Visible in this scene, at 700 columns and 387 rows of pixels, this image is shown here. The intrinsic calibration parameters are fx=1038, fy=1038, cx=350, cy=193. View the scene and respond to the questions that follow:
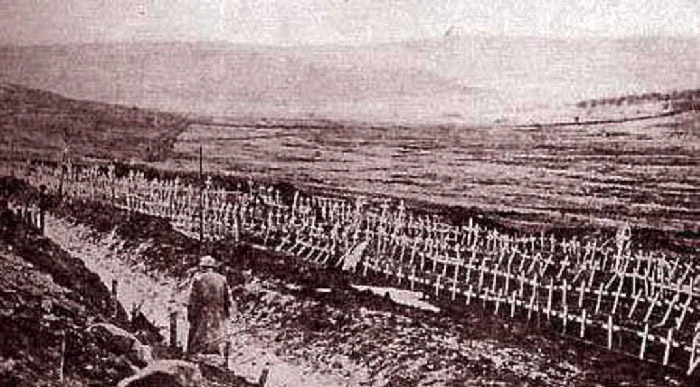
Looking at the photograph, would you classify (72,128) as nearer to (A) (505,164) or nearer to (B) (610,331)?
(A) (505,164)

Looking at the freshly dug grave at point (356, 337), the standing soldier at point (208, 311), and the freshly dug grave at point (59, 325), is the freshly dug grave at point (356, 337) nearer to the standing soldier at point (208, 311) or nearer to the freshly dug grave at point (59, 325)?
the standing soldier at point (208, 311)

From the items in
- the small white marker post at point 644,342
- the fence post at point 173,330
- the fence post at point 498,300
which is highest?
the fence post at point 498,300

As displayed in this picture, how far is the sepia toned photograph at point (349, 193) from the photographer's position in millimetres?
3434

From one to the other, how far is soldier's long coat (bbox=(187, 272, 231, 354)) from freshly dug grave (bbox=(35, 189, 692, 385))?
0.21 feet

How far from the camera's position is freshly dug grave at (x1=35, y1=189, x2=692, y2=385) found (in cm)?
350

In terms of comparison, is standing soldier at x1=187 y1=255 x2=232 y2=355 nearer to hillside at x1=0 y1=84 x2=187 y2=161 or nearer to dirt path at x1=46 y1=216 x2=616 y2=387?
dirt path at x1=46 y1=216 x2=616 y2=387

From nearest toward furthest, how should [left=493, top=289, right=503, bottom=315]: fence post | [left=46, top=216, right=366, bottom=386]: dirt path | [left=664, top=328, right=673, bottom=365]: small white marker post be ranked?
[left=664, top=328, right=673, bottom=365]: small white marker post
[left=493, top=289, right=503, bottom=315]: fence post
[left=46, top=216, right=366, bottom=386]: dirt path

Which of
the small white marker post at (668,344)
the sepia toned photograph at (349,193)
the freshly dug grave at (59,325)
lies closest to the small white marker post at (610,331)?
the sepia toned photograph at (349,193)

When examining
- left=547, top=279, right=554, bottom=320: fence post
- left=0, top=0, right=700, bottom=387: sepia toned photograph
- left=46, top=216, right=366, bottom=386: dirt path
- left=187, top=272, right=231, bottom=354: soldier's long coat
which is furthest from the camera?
left=187, top=272, right=231, bottom=354: soldier's long coat

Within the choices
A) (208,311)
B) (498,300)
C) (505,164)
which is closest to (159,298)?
(208,311)

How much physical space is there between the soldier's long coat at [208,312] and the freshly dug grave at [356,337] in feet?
0.21

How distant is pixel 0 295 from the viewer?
4.19 m

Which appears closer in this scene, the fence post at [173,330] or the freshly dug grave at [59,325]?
the freshly dug grave at [59,325]

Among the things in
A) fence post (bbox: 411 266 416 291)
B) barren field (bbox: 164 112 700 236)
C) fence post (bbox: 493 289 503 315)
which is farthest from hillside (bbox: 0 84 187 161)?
fence post (bbox: 493 289 503 315)
